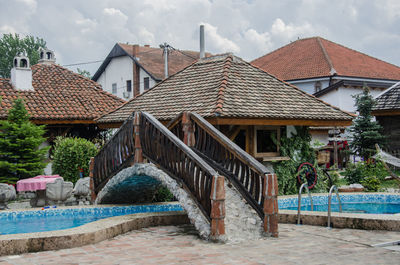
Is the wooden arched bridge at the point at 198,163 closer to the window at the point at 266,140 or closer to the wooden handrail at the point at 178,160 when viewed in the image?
the wooden handrail at the point at 178,160

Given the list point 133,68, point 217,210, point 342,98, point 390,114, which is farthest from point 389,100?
point 133,68

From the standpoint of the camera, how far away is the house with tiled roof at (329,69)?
101 feet

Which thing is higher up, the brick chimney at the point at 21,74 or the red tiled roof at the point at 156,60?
the red tiled roof at the point at 156,60

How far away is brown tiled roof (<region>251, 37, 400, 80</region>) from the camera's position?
3397 cm

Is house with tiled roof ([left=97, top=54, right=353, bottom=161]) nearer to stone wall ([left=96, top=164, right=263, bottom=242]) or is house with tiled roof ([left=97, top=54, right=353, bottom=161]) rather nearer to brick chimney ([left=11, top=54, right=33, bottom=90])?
stone wall ([left=96, top=164, right=263, bottom=242])

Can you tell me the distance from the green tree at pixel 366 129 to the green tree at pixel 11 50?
40.2m

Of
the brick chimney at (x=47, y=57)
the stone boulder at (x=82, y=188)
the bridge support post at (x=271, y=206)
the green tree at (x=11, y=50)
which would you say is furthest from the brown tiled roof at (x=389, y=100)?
the green tree at (x=11, y=50)

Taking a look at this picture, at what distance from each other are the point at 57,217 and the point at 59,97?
10.3 meters

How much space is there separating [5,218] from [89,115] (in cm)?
959

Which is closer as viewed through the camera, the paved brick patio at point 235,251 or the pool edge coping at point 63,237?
the paved brick patio at point 235,251

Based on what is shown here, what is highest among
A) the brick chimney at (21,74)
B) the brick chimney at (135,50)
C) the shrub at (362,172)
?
the brick chimney at (135,50)

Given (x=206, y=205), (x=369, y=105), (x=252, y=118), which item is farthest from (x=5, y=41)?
(x=206, y=205)

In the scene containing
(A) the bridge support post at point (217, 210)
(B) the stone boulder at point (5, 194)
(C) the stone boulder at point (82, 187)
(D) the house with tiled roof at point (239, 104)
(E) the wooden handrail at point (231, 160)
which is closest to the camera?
(A) the bridge support post at point (217, 210)

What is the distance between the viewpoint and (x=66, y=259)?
7.43 meters
